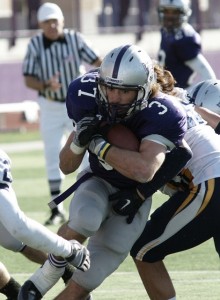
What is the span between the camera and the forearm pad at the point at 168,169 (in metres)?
5.21

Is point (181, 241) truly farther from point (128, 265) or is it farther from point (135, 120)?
point (128, 265)

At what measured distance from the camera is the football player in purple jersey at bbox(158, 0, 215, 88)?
31.6 ft

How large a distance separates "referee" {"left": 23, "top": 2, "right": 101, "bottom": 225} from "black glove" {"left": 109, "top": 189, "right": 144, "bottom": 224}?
4071 mm

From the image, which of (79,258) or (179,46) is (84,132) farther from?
(179,46)

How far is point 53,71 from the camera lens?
385 inches

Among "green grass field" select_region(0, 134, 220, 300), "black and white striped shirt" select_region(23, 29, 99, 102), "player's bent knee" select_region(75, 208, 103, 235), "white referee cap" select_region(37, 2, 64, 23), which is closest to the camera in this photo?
"player's bent knee" select_region(75, 208, 103, 235)

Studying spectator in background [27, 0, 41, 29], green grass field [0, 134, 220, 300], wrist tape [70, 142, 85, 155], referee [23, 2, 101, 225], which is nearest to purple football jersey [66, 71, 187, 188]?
wrist tape [70, 142, 85, 155]

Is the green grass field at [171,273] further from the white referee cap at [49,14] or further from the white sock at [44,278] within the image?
the white referee cap at [49,14]

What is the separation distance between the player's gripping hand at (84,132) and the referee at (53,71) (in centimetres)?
410

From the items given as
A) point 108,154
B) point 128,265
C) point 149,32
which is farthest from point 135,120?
point 149,32

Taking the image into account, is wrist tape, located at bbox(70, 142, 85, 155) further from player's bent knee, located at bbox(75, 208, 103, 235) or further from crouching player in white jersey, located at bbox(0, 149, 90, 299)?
crouching player in white jersey, located at bbox(0, 149, 90, 299)

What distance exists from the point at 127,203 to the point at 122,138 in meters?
0.31

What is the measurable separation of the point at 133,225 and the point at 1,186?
697mm

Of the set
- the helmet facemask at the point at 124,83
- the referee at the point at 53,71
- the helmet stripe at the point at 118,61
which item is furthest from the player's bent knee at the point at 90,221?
the referee at the point at 53,71
